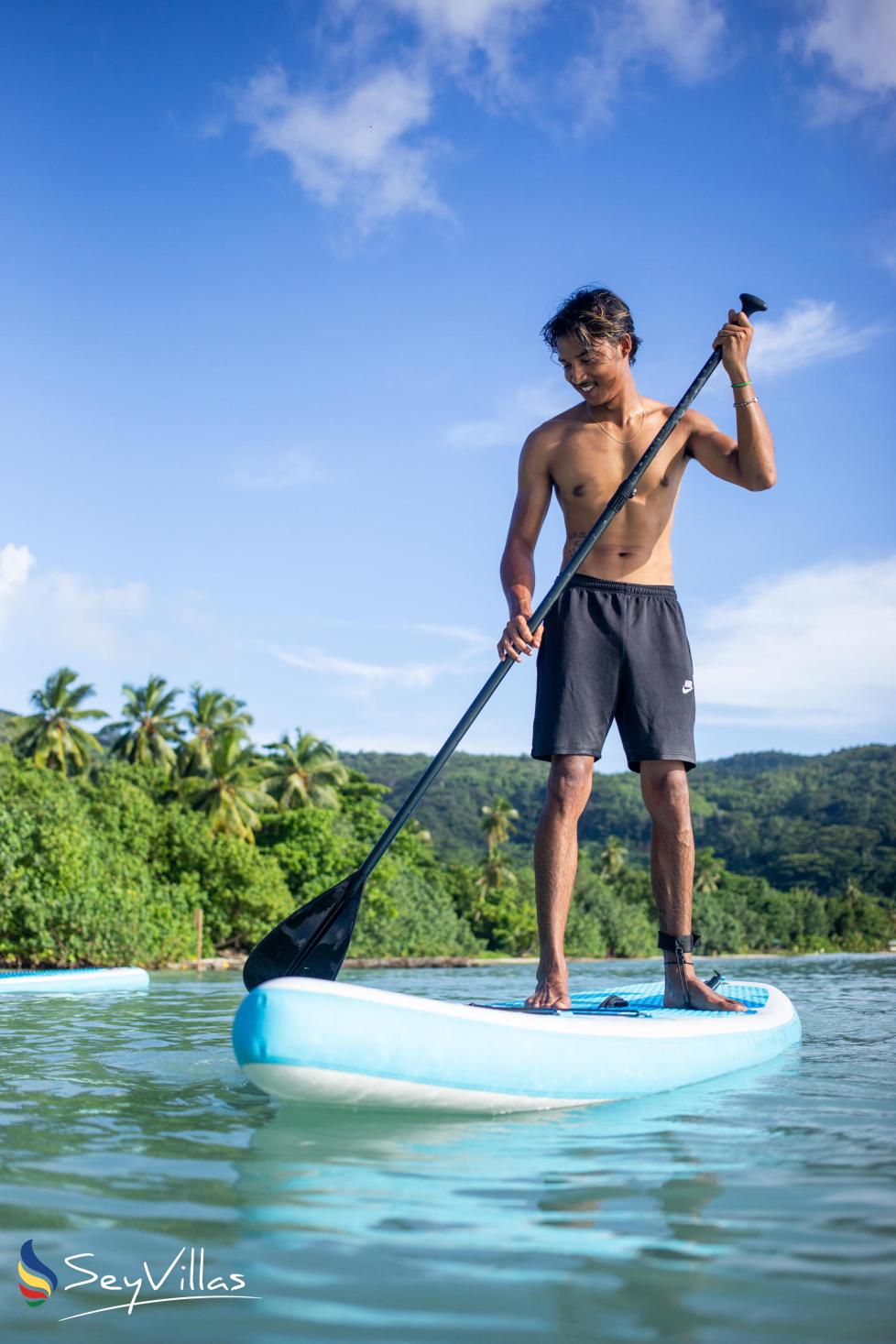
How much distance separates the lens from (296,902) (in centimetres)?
4144

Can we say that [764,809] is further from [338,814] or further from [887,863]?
[338,814]

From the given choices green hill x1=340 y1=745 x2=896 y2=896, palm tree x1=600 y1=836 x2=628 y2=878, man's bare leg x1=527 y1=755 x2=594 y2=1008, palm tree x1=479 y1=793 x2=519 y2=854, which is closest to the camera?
man's bare leg x1=527 y1=755 x2=594 y2=1008

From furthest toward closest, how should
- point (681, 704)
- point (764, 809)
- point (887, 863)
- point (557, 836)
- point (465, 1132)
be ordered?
1. point (764, 809)
2. point (887, 863)
3. point (681, 704)
4. point (557, 836)
5. point (465, 1132)

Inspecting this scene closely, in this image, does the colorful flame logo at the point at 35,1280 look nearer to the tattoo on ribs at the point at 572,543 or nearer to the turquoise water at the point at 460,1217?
the turquoise water at the point at 460,1217

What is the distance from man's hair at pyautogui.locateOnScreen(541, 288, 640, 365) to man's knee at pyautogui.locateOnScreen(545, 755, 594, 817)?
4.94 feet

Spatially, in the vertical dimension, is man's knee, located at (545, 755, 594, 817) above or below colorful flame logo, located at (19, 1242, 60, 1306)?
above

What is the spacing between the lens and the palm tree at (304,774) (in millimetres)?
47031

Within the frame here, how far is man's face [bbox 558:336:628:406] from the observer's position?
13.5 ft

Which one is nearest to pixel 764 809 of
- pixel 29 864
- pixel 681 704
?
pixel 29 864

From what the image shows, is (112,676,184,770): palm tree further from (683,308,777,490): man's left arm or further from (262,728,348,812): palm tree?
(683,308,777,490): man's left arm

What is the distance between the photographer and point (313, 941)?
138 inches

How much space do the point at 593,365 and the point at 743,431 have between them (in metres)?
0.59

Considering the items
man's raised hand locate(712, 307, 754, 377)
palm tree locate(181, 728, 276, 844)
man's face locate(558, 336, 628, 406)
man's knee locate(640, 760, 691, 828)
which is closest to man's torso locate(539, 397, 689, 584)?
man's face locate(558, 336, 628, 406)

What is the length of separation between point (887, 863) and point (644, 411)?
96348mm
